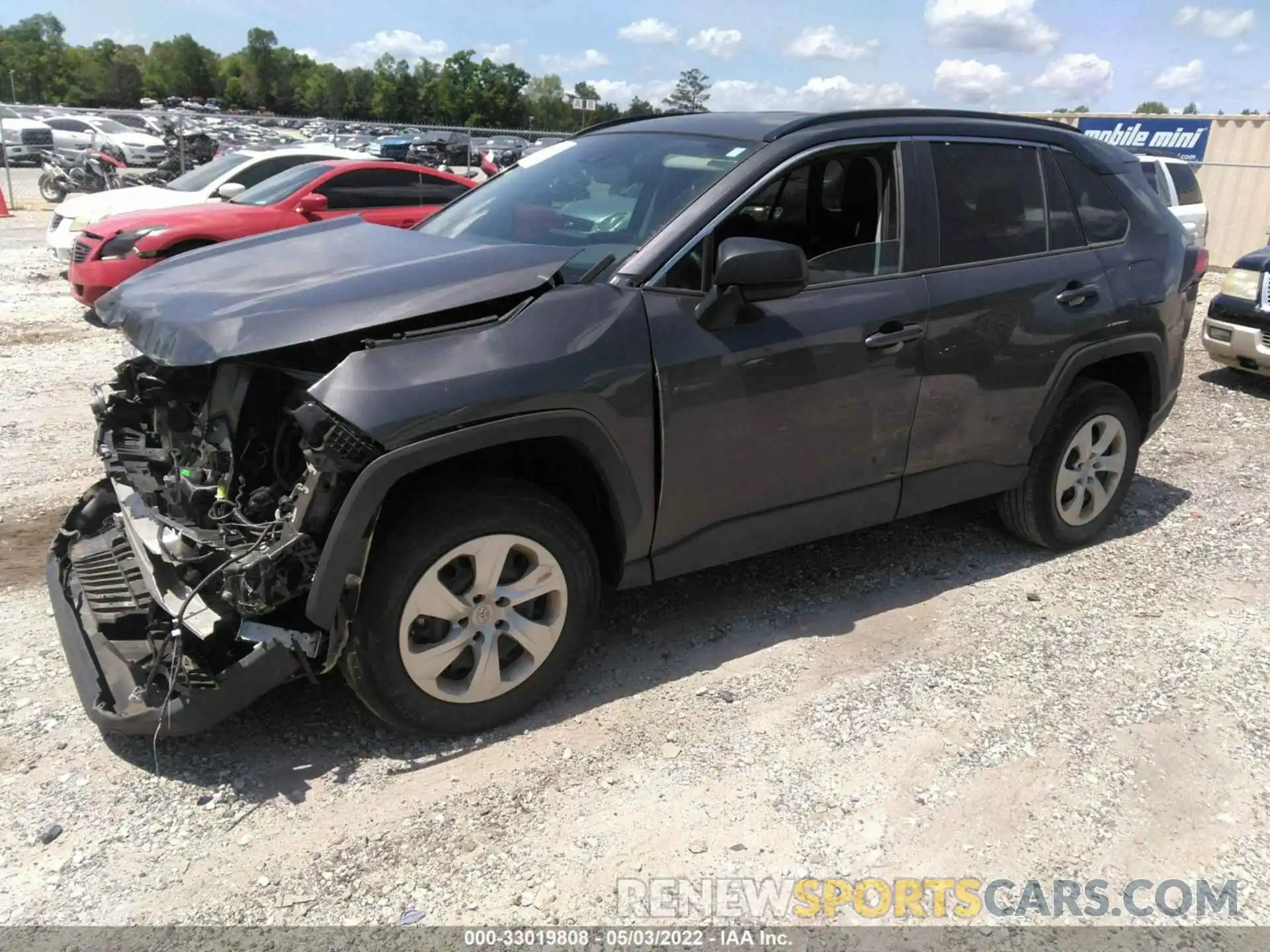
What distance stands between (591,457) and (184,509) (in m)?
1.32

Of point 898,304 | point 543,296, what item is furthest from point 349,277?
point 898,304

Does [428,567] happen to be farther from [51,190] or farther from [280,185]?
[51,190]


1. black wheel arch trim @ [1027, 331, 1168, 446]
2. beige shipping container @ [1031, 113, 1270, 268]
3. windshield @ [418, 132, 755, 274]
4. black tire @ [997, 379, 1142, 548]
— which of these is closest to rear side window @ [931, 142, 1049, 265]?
black wheel arch trim @ [1027, 331, 1168, 446]

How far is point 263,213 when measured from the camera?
938cm

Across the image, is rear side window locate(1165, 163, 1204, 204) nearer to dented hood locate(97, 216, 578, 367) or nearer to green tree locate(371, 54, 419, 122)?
dented hood locate(97, 216, 578, 367)

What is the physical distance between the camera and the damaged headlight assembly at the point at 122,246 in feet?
28.3

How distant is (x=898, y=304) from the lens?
366cm

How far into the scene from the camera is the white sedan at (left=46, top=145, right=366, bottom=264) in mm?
10578

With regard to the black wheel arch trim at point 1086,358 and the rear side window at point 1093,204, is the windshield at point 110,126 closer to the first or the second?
the rear side window at point 1093,204

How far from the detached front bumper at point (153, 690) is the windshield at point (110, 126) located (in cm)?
3219

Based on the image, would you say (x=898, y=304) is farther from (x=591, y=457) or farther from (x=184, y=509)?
(x=184, y=509)

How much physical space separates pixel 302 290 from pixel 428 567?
933mm

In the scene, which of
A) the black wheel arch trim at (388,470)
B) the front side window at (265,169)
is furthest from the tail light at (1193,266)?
the front side window at (265,169)

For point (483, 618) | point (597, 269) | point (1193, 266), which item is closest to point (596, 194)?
point (597, 269)
